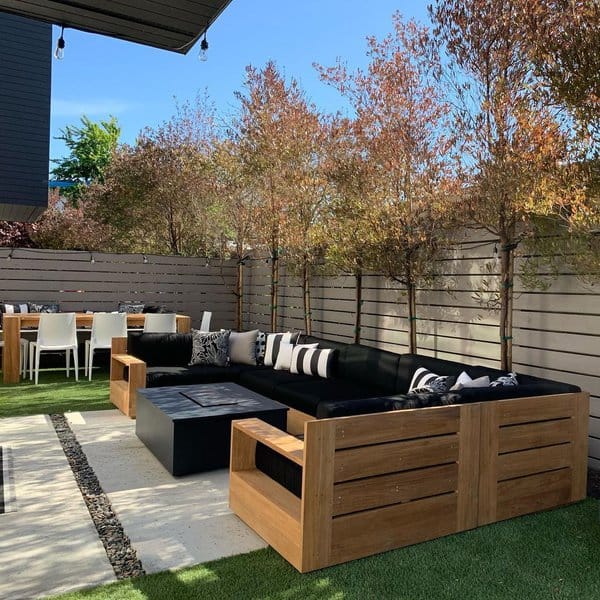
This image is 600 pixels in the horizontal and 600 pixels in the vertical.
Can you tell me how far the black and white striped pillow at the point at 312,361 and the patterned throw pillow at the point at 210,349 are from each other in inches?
32.1

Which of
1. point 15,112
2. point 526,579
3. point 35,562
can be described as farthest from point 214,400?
point 15,112

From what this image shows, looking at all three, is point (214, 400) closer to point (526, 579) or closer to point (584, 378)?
point (526, 579)

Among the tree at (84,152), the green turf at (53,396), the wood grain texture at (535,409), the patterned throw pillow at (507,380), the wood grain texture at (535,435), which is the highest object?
the tree at (84,152)

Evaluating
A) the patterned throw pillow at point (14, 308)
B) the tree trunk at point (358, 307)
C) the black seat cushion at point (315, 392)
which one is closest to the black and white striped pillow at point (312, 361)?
the black seat cushion at point (315, 392)

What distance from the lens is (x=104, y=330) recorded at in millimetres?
7027

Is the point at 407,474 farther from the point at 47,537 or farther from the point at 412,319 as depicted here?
the point at 412,319

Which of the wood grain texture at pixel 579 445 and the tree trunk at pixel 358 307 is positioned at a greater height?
the tree trunk at pixel 358 307

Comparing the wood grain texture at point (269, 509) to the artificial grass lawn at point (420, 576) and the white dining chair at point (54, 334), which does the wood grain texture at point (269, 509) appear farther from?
the white dining chair at point (54, 334)

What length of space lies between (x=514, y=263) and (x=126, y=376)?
4.02m

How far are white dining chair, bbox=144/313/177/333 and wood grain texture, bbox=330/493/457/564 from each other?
5643 millimetres

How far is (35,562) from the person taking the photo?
2.44 meters

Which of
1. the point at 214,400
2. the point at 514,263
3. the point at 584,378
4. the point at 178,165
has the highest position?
the point at 178,165

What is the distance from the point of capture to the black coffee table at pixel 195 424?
3629 mm

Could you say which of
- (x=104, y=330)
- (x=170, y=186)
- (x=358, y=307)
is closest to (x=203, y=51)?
(x=358, y=307)
